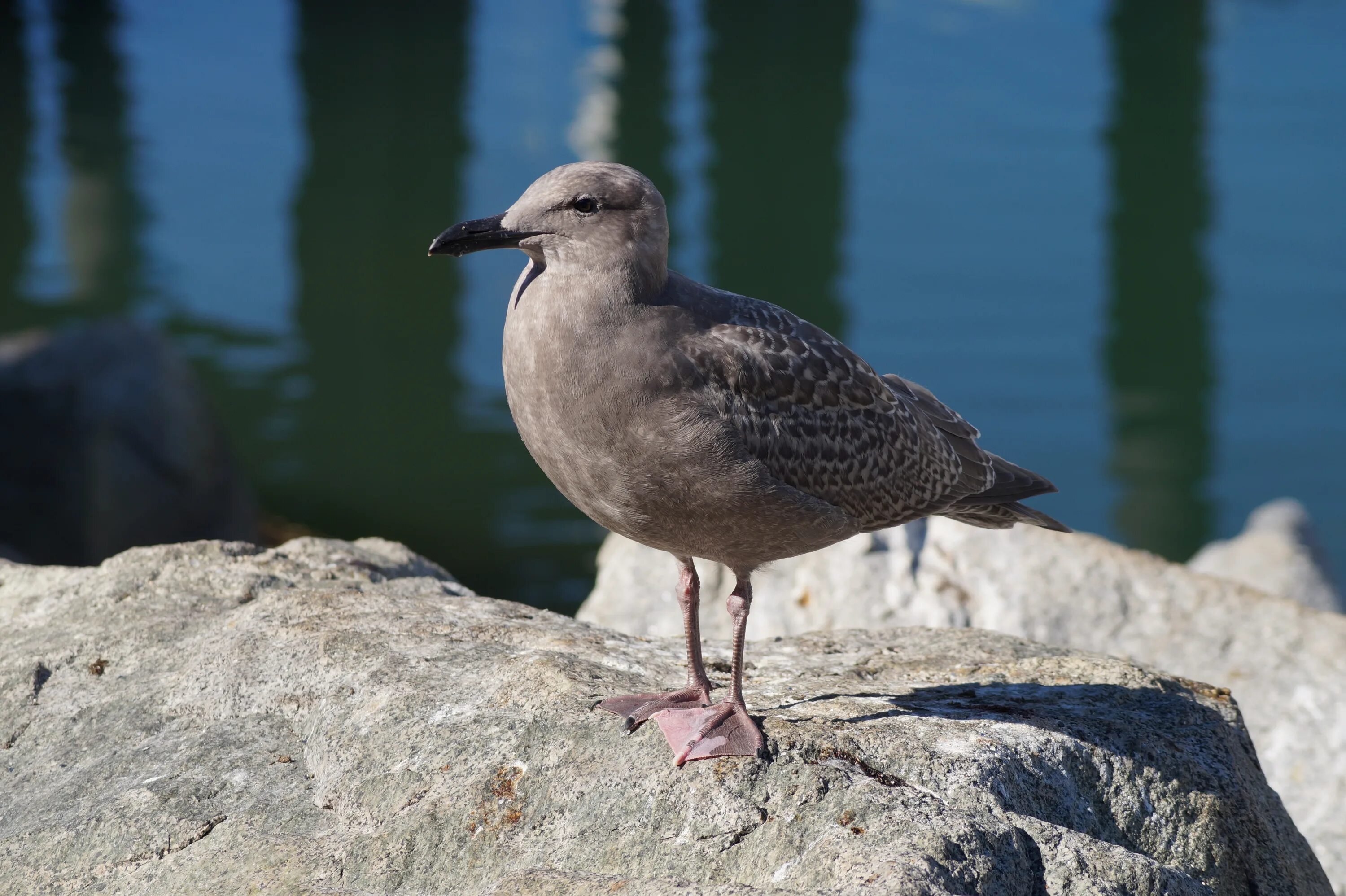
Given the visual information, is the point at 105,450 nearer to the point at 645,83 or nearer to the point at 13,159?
the point at 13,159

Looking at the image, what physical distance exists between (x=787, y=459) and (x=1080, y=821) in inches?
51.8

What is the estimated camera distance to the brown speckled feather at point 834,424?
13.0 feet

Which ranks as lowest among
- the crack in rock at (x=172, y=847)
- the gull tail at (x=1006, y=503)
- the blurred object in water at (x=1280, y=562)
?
the blurred object in water at (x=1280, y=562)

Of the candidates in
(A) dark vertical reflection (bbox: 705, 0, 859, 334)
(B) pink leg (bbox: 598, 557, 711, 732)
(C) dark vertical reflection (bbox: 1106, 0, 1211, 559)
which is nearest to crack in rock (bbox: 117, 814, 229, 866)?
(B) pink leg (bbox: 598, 557, 711, 732)

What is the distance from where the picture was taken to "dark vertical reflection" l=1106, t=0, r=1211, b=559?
43.6 ft

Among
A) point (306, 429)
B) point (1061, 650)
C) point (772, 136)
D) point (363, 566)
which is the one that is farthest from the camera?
point (772, 136)

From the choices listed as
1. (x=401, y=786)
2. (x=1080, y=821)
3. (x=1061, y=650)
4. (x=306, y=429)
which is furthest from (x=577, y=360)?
(x=306, y=429)

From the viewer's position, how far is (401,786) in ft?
12.3

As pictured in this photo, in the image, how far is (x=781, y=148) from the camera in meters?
17.6

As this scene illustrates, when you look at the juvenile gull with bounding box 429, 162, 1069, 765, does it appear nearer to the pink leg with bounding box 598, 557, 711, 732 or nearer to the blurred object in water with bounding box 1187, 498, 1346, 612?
the pink leg with bounding box 598, 557, 711, 732

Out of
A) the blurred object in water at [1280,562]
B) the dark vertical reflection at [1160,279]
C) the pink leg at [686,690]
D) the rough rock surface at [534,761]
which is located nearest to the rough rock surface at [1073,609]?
the rough rock surface at [534,761]

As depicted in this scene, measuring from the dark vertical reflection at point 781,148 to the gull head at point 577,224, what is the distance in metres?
10.9

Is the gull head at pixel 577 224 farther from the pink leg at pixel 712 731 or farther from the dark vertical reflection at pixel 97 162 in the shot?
A: the dark vertical reflection at pixel 97 162

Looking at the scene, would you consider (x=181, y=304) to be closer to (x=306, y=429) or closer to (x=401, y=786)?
(x=306, y=429)
